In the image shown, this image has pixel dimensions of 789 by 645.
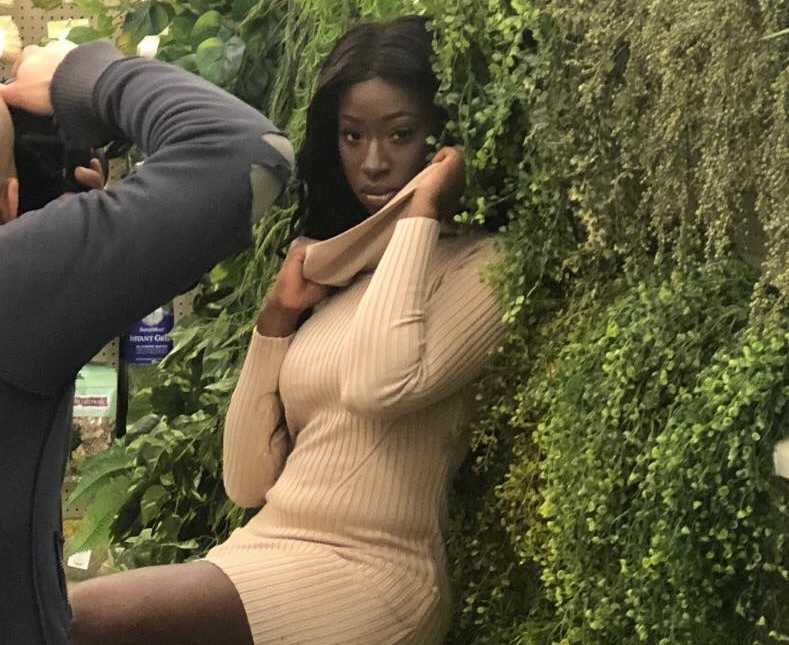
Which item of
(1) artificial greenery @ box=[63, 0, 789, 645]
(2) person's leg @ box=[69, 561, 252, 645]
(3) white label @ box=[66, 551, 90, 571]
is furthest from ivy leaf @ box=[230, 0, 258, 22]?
(2) person's leg @ box=[69, 561, 252, 645]

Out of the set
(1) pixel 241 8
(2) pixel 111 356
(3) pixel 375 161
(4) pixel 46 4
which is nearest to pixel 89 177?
(3) pixel 375 161

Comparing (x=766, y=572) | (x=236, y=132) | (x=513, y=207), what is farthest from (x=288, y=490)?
(x=236, y=132)

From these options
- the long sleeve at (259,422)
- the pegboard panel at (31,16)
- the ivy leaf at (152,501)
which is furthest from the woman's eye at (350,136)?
the pegboard panel at (31,16)

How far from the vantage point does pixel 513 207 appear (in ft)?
5.42

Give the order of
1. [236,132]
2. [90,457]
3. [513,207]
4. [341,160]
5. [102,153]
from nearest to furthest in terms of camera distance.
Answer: [236,132] → [102,153] → [513,207] → [341,160] → [90,457]

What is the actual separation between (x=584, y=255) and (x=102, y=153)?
722 mm

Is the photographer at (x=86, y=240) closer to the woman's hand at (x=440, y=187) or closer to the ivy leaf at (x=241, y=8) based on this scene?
the woman's hand at (x=440, y=187)

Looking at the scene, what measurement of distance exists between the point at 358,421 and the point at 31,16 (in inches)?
67.2

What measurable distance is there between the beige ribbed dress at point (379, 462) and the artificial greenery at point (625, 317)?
0.18 ft

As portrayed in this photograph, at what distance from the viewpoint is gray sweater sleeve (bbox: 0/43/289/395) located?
762mm

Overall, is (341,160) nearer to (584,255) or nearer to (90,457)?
(584,255)

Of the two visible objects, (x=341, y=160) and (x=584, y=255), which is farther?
(x=341, y=160)

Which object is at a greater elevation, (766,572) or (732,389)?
(732,389)

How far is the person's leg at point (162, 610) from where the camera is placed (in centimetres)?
151
